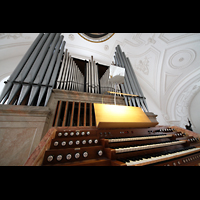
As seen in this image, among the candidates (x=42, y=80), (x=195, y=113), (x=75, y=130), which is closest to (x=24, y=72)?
(x=42, y=80)

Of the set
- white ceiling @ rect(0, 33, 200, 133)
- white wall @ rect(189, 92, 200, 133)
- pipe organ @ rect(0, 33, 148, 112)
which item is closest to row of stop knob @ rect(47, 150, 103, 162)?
pipe organ @ rect(0, 33, 148, 112)

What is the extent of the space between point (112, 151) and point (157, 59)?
620 cm

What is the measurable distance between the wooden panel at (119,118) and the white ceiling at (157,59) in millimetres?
4518

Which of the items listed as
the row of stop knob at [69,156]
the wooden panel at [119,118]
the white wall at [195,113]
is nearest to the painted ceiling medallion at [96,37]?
the wooden panel at [119,118]

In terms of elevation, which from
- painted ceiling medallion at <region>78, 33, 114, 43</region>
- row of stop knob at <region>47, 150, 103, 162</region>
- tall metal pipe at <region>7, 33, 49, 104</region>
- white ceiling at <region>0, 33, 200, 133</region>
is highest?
painted ceiling medallion at <region>78, 33, 114, 43</region>

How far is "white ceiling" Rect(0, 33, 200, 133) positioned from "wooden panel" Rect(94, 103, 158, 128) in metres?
4.52

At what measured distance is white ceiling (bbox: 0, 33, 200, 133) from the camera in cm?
421

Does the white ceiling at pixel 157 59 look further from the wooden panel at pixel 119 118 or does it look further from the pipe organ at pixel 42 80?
the wooden panel at pixel 119 118

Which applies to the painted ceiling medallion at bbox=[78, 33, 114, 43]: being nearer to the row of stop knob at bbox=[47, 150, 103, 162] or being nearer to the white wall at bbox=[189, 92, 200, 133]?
the row of stop knob at bbox=[47, 150, 103, 162]

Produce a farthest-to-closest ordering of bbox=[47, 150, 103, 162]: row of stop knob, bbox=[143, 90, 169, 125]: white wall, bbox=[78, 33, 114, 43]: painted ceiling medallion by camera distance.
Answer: bbox=[78, 33, 114, 43]: painted ceiling medallion, bbox=[143, 90, 169, 125]: white wall, bbox=[47, 150, 103, 162]: row of stop knob

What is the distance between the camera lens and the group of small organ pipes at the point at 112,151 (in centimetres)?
80

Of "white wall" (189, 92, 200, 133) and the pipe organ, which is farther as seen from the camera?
"white wall" (189, 92, 200, 133)

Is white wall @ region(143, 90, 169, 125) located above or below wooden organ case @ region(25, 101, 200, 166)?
above
